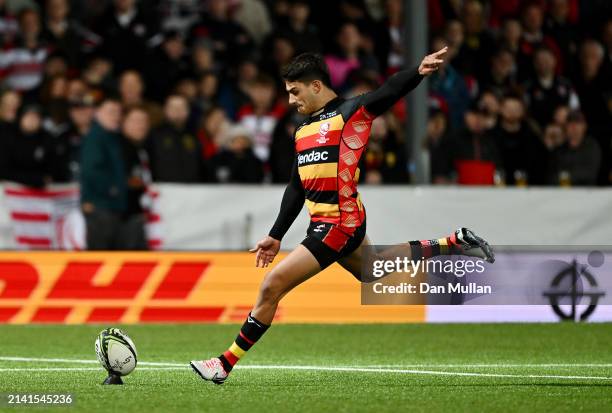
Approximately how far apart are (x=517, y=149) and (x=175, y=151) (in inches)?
174

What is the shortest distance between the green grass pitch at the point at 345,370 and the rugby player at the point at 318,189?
1.73ft

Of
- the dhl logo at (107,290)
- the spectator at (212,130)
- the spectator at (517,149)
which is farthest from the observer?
the spectator at (517,149)

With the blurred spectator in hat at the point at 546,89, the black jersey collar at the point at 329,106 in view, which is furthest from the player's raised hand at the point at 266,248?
the blurred spectator in hat at the point at 546,89

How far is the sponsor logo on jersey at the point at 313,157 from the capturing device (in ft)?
31.3

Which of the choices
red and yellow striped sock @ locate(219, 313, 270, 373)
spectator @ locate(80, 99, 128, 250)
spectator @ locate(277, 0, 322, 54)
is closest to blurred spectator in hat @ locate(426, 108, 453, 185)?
spectator @ locate(277, 0, 322, 54)

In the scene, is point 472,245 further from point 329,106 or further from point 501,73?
point 501,73

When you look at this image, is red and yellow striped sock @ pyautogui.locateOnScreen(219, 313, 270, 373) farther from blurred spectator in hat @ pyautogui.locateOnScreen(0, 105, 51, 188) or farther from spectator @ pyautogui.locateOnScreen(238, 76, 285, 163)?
spectator @ pyautogui.locateOnScreen(238, 76, 285, 163)

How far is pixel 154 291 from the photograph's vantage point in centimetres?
1519

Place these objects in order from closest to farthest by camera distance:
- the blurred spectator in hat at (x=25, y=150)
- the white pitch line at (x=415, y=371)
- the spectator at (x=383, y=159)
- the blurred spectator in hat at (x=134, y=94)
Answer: the white pitch line at (x=415, y=371) < the blurred spectator in hat at (x=25, y=150) < the spectator at (x=383, y=159) < the blurred spectator in hat at (x=134, y=94)

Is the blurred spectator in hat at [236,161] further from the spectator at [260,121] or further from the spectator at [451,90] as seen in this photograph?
the spectator at [451,90]

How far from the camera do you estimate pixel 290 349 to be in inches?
497

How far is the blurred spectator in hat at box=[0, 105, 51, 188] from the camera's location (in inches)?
633

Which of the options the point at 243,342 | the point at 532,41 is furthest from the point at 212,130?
the point at 243,342

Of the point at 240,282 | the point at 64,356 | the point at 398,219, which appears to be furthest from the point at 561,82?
the point at 64,356
